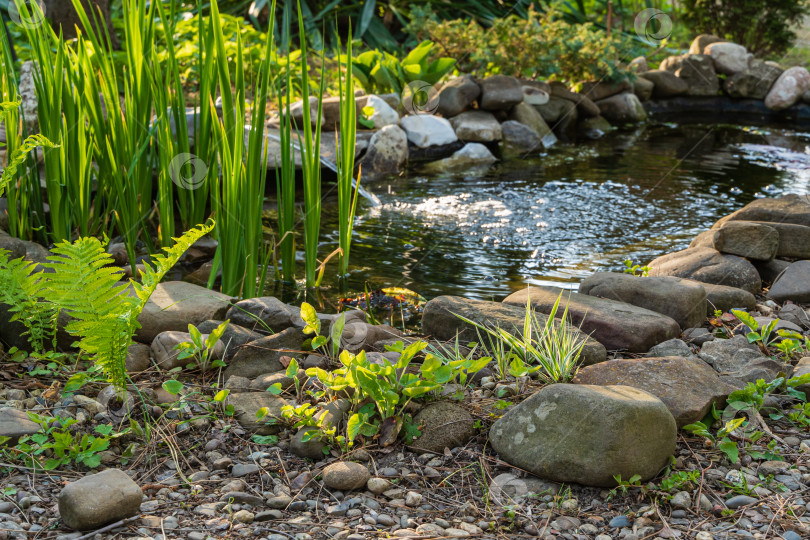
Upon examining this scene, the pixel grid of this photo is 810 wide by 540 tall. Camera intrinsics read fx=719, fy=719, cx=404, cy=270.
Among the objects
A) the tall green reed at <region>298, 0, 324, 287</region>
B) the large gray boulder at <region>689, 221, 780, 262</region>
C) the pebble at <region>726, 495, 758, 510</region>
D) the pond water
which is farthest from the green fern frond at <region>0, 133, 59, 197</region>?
the large gray boulder at <region>689, 221, 780, 262</region>

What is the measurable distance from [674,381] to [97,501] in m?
1.62

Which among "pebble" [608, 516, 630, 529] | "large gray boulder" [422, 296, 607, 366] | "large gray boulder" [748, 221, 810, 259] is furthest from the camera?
"large gray boulder" [748, 221, 810, 259]

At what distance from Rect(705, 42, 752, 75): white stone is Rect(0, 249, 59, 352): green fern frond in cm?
1144

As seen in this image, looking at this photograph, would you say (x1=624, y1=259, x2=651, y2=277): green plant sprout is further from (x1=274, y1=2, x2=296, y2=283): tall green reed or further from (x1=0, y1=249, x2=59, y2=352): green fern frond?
(x1=0, y1=249, x2=59, y2=352): green fern frond

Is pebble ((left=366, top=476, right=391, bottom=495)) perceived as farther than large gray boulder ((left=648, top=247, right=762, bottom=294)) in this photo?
No

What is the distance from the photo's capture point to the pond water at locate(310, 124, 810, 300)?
4.13 metres

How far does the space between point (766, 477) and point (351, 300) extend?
81.5 inches

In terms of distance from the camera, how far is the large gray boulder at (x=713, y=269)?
11.5 feet

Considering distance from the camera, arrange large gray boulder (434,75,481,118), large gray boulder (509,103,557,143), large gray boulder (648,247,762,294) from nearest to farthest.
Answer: large gray boulder (648,247,762,294) → large gray boulder (434,75,481,118) → large gray boulder (509,103,557,143)

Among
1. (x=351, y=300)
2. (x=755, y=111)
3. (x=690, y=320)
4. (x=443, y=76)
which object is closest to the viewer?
(x=690, y=320)

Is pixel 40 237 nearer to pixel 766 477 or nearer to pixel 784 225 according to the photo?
pixel 766 477

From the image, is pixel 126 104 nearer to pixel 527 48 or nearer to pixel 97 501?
pixel 97 501

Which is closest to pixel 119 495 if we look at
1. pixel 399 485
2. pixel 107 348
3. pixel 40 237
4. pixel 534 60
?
pixel 107 348

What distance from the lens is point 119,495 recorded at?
5.40 ft
